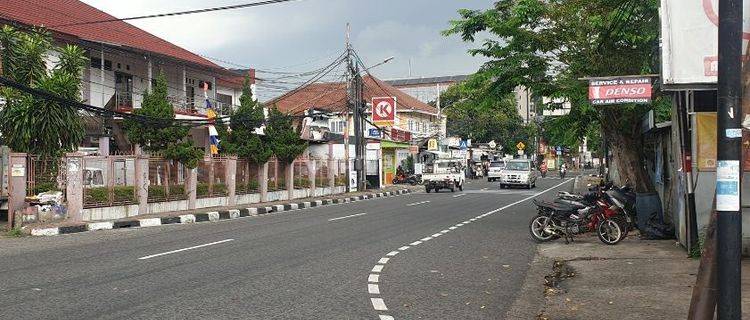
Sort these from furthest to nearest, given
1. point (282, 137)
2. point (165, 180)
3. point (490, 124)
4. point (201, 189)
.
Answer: point (490, 124) → point (282, 137) → point (201, 189) → point (165, 180)

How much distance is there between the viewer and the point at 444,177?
121 feet

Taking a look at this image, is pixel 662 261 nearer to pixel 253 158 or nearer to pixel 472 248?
pixel 472 248

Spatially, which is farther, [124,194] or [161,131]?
[161,131]

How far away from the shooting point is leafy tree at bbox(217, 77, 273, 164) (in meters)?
26.4

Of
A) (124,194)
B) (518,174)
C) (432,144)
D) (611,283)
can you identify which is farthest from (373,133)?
(611,283)

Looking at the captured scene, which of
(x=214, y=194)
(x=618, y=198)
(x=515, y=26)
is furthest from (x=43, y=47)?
(x=618, y=198)

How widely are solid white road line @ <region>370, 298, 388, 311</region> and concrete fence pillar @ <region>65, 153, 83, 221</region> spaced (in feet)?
42.9

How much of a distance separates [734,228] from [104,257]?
9300 millimetres

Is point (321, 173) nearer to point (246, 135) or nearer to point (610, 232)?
point (246, 135)

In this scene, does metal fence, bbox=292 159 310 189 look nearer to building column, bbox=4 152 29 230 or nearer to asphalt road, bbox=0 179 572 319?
building column, bbox=4 152 29 230

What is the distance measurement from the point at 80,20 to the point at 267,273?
23.8m

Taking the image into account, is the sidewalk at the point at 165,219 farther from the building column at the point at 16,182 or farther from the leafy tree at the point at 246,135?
the leafy tree at the point at 246,135

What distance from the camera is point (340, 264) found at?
984 centimetres

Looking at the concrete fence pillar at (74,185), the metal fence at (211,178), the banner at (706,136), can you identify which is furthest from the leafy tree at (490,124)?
the banner at (706,136)
